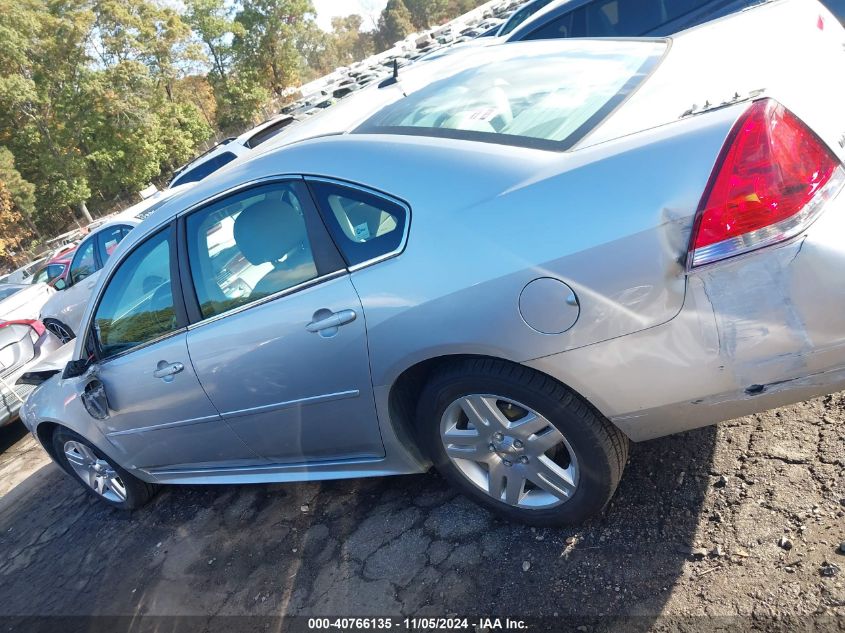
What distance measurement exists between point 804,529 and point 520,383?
1.03 meters

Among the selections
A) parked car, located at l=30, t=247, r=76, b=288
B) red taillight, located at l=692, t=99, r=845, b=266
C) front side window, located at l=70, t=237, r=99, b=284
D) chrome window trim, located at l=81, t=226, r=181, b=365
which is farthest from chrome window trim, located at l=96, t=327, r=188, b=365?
parked car, located at l=30, t=247, r=76, b=288

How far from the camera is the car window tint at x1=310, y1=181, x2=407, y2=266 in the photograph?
2189mm

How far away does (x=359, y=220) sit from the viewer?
90.6 inches

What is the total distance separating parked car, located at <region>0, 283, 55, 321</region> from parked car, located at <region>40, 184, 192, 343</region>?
0.44ft

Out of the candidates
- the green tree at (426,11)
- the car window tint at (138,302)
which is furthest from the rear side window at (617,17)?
the green tree at (426,11)

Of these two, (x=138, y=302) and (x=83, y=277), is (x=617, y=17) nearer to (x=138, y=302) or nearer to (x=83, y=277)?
(x=138, y=302)

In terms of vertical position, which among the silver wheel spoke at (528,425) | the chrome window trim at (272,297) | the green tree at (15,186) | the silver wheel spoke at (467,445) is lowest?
the silver wheel spoke at (467,445)

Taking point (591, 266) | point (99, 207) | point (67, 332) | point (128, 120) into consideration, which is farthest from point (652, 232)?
point (99, 207)

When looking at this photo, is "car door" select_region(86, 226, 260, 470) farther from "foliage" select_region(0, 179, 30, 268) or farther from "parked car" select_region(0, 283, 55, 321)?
"foliage" select_region(0, 179, 30, 268)

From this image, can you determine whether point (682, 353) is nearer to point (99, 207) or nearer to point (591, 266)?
point (591, 266)

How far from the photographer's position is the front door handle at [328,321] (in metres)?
2.26

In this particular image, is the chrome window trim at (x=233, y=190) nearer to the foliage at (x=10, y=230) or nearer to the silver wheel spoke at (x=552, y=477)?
the silver wheel spoke at (x=552, y=477)

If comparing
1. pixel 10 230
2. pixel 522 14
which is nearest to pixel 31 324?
pixel 522 14

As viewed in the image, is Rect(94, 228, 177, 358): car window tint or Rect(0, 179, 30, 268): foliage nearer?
Rect(94, 228, 177, 358): car window tint
